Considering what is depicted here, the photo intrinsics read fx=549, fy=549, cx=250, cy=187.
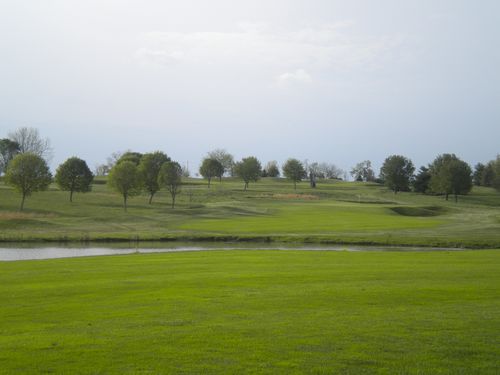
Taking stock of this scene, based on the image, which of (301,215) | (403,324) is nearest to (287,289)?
(403,324)

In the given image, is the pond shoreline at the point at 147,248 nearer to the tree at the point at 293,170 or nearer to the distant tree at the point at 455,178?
the distant tree at the point at 455,178

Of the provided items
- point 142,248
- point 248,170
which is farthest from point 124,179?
point 248,170

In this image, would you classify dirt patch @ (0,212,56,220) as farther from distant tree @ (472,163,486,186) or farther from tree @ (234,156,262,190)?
distant tree @ (472,163,486,186)

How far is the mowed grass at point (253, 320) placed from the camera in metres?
10.7

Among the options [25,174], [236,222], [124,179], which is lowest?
[236,222]

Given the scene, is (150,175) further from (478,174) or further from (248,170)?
(478,174)

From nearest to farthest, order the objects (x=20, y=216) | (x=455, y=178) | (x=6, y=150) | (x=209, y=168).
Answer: (x=20, y=216) → (x=455, y=178) → (x=209, y=168) → (x=6, y=150)

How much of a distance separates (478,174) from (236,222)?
133071 mm

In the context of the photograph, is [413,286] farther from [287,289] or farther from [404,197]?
[404,197]

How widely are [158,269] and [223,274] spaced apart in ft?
13.2

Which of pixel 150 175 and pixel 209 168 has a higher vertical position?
Answer: pixel 209 168

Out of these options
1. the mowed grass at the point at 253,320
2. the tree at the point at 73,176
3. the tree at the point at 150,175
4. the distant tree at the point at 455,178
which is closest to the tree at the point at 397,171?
the distant tree at the point at 455,178

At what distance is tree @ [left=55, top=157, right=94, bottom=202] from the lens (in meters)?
88.9

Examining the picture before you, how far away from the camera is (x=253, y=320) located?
1400cm
